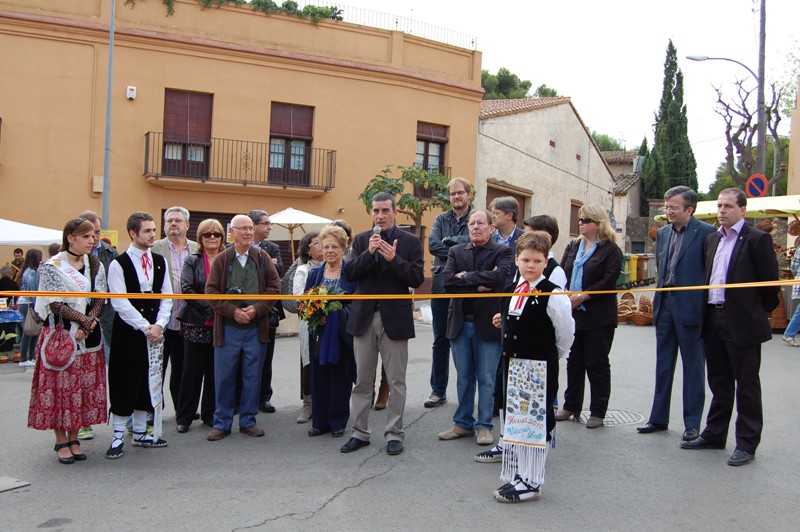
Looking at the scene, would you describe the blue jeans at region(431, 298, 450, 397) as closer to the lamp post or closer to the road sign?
the road sign

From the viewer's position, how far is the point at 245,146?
20.1 meters

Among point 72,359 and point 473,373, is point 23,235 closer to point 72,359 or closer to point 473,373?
point 72,359

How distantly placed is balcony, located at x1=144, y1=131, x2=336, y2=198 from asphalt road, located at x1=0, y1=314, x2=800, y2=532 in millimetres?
13444

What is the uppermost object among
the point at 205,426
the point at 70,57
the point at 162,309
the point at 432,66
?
the point at 432,66

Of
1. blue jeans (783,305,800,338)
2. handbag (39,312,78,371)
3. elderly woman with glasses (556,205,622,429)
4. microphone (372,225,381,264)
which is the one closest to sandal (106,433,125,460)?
handbag (39,312,78,371)

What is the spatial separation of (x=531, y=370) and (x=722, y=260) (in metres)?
2.13

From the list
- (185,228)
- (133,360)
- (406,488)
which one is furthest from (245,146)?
(406,488)

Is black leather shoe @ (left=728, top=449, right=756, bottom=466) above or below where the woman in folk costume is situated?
below

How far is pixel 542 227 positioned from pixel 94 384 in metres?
3.95

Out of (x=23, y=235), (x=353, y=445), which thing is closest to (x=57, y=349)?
(x=353, y=445)

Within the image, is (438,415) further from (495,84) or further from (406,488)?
(495,84)

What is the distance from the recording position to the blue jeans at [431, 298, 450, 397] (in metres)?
6.85

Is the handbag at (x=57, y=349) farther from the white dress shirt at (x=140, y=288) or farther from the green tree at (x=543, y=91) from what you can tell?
the green tree at (x=543, y=91)

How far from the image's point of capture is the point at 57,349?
16.7ft
